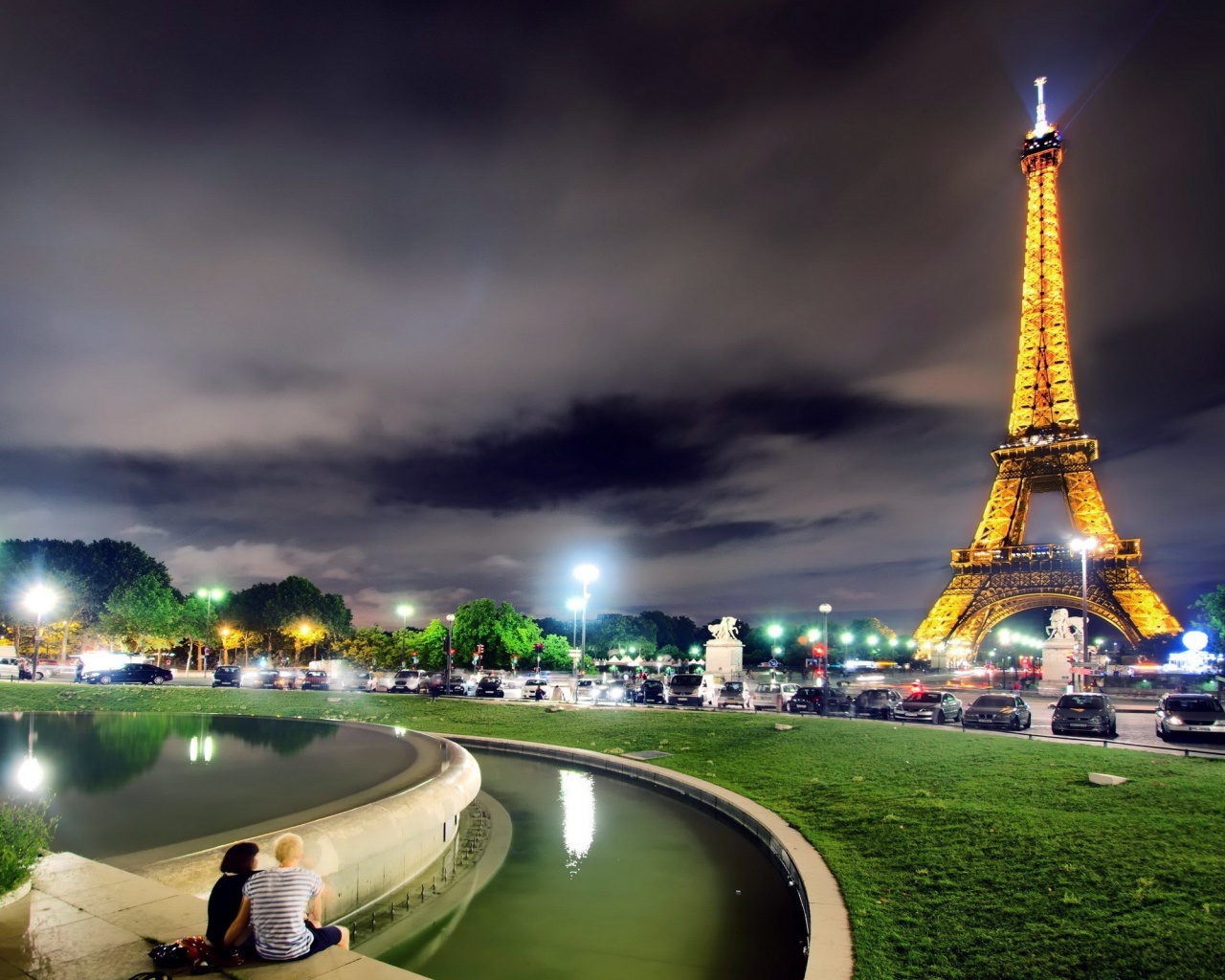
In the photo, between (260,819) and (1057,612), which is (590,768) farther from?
(1057,612)

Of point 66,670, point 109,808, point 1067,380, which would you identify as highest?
point 1067,380

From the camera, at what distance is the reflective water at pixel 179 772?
37.3 feet

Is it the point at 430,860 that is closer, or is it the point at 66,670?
the point at 430,860

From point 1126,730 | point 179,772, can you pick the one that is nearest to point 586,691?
point 1126,730

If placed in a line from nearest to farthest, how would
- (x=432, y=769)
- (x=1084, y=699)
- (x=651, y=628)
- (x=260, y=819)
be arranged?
(x=260, y=819) < (x=432, y=769) < (x=1084, y=699) < (x=651, y=628)

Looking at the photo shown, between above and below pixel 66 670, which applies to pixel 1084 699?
above

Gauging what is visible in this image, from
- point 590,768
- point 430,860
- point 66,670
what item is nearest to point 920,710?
point 590,768

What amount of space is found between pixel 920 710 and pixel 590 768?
17452 millimetres

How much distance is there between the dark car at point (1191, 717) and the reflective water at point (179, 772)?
23419mm

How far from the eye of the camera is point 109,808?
12586 millimetres

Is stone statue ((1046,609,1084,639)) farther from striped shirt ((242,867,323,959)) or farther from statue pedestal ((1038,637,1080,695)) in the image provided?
striped shirt ((242,867,323,959))

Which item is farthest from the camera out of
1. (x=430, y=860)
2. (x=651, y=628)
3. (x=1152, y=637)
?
(x=651, y=628)

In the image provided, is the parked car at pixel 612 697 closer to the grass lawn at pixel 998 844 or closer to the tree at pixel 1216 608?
the grass lawn at pixel 998 844

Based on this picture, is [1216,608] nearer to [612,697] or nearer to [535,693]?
[612,697]
